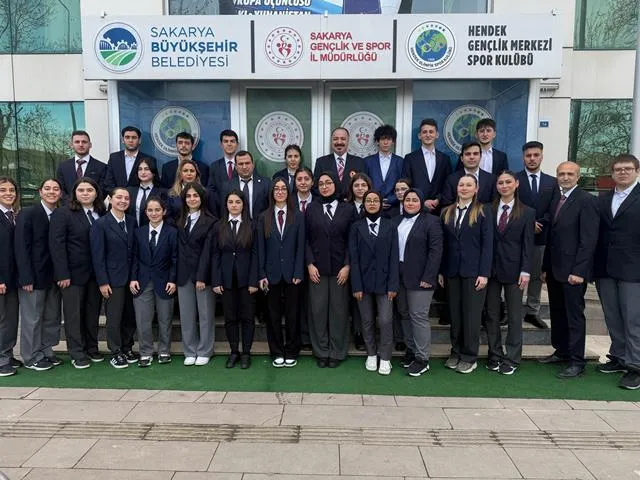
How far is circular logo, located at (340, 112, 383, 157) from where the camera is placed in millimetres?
6668

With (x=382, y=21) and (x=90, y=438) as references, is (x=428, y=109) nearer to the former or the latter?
(x=382, y=21)

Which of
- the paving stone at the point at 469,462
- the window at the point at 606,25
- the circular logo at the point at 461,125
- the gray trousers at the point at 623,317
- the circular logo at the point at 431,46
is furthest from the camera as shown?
the window at the point at 606,25

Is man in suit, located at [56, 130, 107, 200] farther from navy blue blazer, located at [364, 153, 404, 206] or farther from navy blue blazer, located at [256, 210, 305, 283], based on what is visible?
navy blue blazer, located at [364, 153, 404, 206]

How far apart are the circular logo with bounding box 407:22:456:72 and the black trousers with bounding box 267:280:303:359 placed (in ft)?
10.0

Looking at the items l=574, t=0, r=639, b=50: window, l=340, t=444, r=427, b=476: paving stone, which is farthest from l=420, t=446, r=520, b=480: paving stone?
l=574, t=0, r=639, b=50: window

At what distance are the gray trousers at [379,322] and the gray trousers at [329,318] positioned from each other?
198 millimetres

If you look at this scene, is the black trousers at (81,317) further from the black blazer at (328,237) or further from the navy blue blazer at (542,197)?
the navy blue blazer at (542,197)

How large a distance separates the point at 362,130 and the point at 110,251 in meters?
3.69

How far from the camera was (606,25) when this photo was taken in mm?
7355

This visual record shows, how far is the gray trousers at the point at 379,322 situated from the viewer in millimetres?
4730

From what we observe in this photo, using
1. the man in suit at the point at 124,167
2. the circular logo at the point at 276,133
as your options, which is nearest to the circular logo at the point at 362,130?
the circular logo at the point at 276,133

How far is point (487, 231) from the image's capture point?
4.55m

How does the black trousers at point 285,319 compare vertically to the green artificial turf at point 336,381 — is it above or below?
above

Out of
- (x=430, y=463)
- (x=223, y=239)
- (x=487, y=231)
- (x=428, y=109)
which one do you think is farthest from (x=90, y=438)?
(x=428, y=109)
